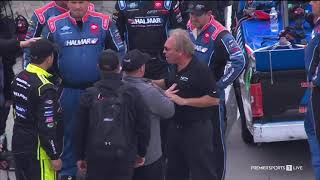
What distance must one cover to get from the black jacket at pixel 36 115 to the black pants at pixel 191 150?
971mm

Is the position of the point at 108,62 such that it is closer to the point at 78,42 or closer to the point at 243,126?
the point at 78,42

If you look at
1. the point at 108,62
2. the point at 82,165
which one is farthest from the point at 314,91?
the point at 82,165

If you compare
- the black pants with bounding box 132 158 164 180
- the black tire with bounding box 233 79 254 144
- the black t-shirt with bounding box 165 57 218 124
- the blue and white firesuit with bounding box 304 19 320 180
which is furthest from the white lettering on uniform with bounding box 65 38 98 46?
the black tire with bounding box 233 79 254 144

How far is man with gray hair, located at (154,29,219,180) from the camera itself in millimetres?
5082

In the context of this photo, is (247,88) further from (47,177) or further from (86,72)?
(47,177)

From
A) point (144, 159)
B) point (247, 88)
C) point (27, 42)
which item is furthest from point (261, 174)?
point (27, 42)

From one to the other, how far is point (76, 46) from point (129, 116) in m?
1.35

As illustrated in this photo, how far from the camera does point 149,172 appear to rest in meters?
4.86

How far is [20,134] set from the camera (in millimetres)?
4863

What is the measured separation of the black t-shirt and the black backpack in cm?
72

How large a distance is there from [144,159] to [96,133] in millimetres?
447

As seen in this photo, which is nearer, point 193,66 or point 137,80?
point 137,80

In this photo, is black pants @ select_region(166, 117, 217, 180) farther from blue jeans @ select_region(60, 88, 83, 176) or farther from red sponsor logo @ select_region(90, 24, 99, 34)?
red sponsor logo @ select_region(90, 24, 99, 34)

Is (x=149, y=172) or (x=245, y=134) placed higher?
(x=149, y=172)
